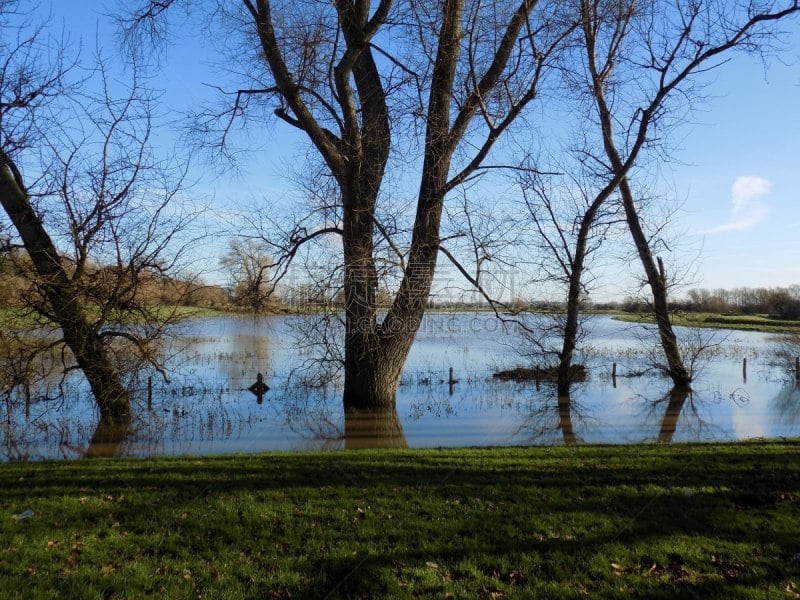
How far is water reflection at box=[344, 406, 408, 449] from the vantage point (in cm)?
1058

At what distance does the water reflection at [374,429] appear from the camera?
1058 cm

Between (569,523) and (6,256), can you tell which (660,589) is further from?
(6,256)

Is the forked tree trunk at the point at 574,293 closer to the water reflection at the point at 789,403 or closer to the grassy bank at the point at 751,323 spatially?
the water reflection at the point at 789,403

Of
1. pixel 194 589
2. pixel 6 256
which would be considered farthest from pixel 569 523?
pixel 6 256

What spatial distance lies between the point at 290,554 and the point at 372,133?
412 inches

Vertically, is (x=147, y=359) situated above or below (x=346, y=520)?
above

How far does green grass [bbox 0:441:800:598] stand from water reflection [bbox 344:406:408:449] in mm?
3112

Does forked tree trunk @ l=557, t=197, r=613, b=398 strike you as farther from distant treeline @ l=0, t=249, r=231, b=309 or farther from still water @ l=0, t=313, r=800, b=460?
distant treeline @ l=0, t=249, r=231, b=309

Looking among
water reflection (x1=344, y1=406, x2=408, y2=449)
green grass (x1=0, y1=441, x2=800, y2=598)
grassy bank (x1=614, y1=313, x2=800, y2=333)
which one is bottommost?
water reflection (x1=344, y1=406, x2=408, y2=449)

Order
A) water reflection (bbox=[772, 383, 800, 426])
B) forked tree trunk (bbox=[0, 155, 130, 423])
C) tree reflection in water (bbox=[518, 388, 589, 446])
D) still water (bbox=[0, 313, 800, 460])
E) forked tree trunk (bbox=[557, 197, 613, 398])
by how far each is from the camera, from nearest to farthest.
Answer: still water (bbox=[0, 313, 800, 460]) → forked tree trunk (bbox=[0, 155, 130, 423]) → tree reflection in water (bbox=[518, 388, 589, 446]) → water reflection (bbox=[772, 383, 800, 426]) → forked tree trunk (bbox=[557, 197, 613, 398])

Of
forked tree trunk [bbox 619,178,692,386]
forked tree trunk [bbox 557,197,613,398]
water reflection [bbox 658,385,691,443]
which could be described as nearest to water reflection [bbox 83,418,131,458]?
water reflection [bbox 658,385,691,443]

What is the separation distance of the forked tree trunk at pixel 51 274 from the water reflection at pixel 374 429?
17.7 feet

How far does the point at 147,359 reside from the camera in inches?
476

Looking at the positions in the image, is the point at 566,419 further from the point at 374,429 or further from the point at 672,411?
the point at 374,429
